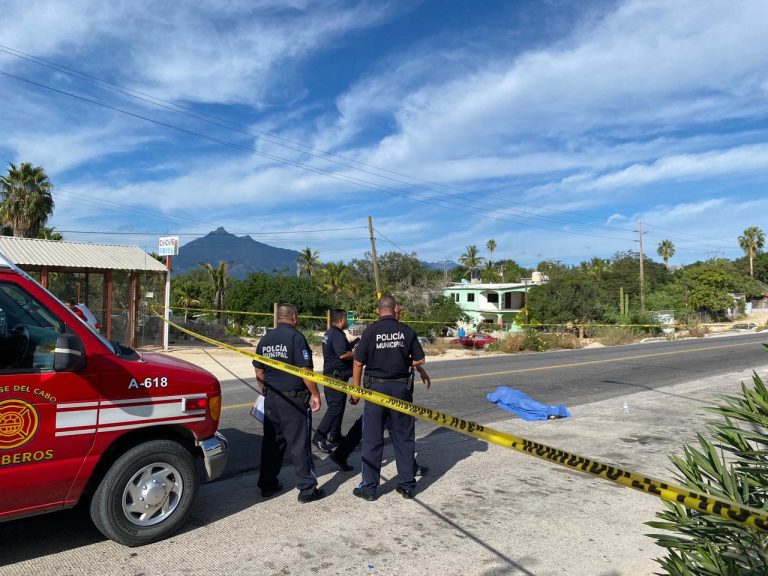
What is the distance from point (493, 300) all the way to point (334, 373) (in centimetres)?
4528

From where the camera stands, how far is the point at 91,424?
3.70 metres

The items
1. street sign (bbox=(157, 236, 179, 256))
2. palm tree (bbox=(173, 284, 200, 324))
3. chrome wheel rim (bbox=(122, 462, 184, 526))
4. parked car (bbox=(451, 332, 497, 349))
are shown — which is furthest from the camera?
palm tree (bbox=(173, 284, 200, 324))

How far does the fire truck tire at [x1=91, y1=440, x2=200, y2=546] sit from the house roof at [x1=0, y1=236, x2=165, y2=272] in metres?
14.3

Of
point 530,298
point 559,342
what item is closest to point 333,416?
point 559,342

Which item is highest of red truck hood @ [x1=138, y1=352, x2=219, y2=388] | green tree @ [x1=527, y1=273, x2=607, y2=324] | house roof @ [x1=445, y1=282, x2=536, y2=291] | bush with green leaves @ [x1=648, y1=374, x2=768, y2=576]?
house roof @ [x1=445, y1=282, x2=536, y2=291]

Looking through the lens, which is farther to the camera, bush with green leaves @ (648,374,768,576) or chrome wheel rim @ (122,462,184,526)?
chrome wheel rim @ (122,462,184,526)

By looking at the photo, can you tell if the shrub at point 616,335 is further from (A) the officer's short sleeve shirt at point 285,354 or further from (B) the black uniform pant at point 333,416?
(A) the officer's short sleeve shirt at point 285,354

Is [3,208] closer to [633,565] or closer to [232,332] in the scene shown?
[232,332]

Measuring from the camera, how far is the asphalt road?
8202 millimetres

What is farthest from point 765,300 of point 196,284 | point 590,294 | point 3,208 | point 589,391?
point 3,208

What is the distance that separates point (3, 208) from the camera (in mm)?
29891

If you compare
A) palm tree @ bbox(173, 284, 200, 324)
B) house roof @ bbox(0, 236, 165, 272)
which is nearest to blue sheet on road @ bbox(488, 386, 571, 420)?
house roof @ bbox(0, 236, 165, 272)

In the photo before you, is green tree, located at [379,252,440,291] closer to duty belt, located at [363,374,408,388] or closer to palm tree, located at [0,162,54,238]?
palm tree, located at [0,162,54,238]

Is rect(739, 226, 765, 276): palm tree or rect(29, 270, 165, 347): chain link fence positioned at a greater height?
rect(739, 226, 765, 276): palm tree
